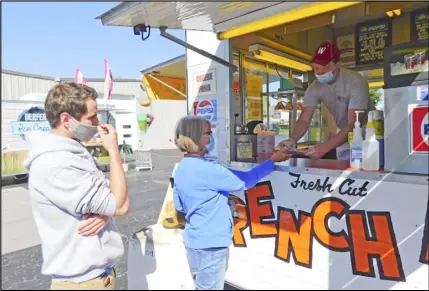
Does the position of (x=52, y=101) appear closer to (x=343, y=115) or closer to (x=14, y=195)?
(x=343, y=115)

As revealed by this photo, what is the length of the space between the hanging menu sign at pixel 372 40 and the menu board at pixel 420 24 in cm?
41

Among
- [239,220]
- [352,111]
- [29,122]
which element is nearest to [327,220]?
[239,220]

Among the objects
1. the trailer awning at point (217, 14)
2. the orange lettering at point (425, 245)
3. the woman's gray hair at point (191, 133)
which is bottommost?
the orange lettering at point (425, 245)

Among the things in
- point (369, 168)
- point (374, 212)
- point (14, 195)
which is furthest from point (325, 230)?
point (14, 195)

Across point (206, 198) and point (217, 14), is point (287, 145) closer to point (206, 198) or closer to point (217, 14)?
point (206, 198)

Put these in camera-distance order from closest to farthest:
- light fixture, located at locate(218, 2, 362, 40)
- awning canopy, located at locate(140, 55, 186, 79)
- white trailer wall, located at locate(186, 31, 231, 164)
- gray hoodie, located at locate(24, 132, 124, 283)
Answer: gray hoodie, located at locate(24, 132, 124, 283), light fixture, located at locate(218, 2, 362, 40), white trailer wall, located at locate(186, 31, 231, 164), awning canopy, located at locate(140, 55, 186, 79)

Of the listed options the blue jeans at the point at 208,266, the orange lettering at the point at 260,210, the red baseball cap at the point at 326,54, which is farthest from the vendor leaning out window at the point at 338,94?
the blue jeans at the point at 208,266

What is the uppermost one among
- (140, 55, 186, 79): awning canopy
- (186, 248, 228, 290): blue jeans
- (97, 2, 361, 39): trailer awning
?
(140, 55, 186, 79): awning canopy

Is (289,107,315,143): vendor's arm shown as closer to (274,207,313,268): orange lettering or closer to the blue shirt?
(274,207,313,268): orange lettering

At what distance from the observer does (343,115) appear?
2.88 m

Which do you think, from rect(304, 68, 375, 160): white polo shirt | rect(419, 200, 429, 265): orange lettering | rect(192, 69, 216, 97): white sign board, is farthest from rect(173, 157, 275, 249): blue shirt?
rect(192, 69, 216, 97): white sign board

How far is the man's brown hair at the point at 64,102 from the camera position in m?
1.45

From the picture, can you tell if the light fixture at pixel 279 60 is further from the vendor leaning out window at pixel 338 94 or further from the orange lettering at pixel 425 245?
the orange lettering at pixel 425 245

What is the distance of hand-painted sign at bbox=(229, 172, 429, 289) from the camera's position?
183cm
